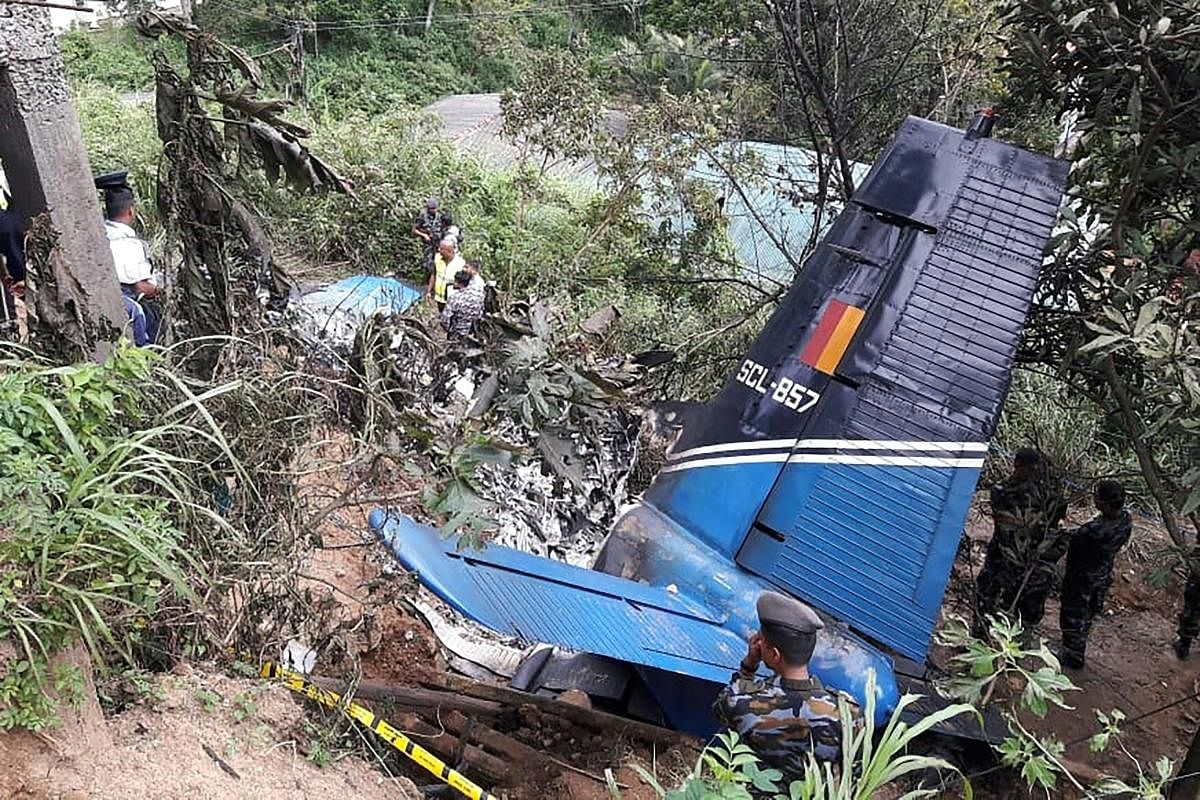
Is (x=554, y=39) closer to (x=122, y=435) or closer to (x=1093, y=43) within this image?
(x=1093, y=43)

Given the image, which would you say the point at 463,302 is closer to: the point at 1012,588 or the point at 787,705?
the point at 1012,588

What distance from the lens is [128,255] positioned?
5160mm

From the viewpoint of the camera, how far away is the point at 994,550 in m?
5.85

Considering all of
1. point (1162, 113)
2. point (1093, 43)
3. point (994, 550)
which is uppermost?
point (1093, 43)

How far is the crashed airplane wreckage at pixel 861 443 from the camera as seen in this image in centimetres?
390

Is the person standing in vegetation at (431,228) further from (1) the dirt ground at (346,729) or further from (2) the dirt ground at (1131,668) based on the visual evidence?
(2) the dirt ground at (1131,668)

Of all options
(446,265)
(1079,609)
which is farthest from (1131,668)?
(446,265)

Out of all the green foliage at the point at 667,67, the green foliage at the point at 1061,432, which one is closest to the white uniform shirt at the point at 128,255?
the green foliage at the point at 667,67

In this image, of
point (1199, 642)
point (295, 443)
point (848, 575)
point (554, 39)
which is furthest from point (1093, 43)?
point (554, 39)

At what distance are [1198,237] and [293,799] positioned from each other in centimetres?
420

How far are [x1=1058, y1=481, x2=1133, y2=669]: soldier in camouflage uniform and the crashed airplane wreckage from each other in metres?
2.38

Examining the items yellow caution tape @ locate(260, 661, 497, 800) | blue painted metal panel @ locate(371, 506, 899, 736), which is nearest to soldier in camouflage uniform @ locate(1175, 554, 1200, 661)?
blue painted metal panel @ locate(371, 506, 899, 736)

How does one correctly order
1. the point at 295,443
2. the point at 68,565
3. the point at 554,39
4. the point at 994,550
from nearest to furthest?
the point at 68,565
the point at 295,443
the point at 994,550
the point at 554,39

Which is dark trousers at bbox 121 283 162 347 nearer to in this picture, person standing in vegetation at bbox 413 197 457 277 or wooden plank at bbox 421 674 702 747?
wooden plank at bbox 421 674 702 747
